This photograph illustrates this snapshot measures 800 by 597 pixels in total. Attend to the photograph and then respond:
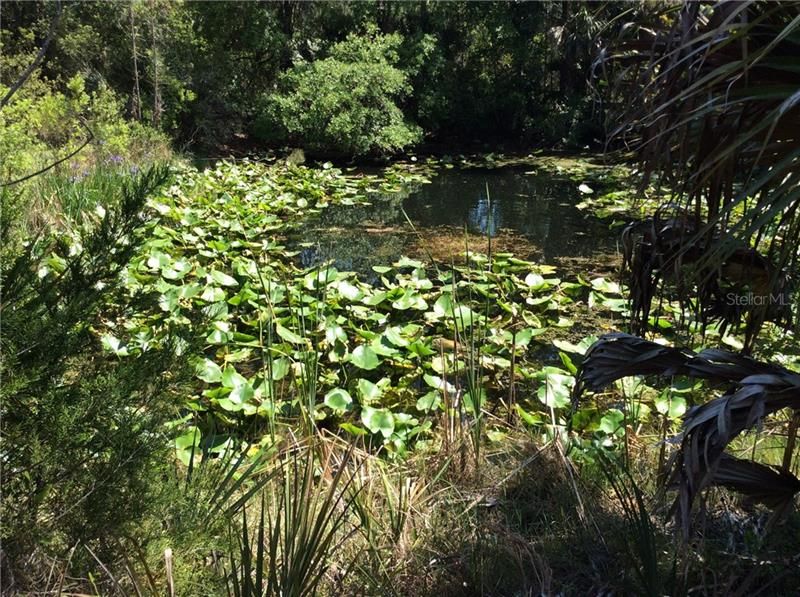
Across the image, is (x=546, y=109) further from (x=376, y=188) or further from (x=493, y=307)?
(x=493, y=307)

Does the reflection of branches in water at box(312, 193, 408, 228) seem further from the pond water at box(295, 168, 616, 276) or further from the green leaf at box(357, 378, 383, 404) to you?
the green leaf at box(357, 378, 383, 404)

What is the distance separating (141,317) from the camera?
3172mm

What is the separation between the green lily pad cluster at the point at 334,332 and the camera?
92.8 inches

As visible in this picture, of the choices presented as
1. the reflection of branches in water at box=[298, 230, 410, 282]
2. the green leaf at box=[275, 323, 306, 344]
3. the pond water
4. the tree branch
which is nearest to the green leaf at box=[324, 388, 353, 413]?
the green leaf at box=[275, 323, 306, 344]

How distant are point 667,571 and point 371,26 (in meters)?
13.6

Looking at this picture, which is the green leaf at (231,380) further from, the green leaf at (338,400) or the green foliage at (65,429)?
the green foliage at (65,429)

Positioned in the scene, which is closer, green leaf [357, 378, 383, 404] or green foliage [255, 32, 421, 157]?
green leaf [357, 378, 383, 404]

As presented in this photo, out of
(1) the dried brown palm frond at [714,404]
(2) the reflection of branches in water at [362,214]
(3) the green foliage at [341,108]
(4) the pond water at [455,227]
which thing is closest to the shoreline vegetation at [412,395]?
(1) the dried brown palm frond at [714,404]

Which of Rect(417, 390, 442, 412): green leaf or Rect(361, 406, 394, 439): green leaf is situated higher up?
Rect(361, 406, 394, 439): green leaf

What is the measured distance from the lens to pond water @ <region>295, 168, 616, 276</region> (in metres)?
5.36

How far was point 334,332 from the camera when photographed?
9.59 ft

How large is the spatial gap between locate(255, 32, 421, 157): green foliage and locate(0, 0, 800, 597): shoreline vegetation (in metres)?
6.08

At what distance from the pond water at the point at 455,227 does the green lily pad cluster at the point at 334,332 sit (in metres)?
0.59

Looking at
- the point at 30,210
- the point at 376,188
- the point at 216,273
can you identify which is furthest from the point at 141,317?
the point at 376,188
